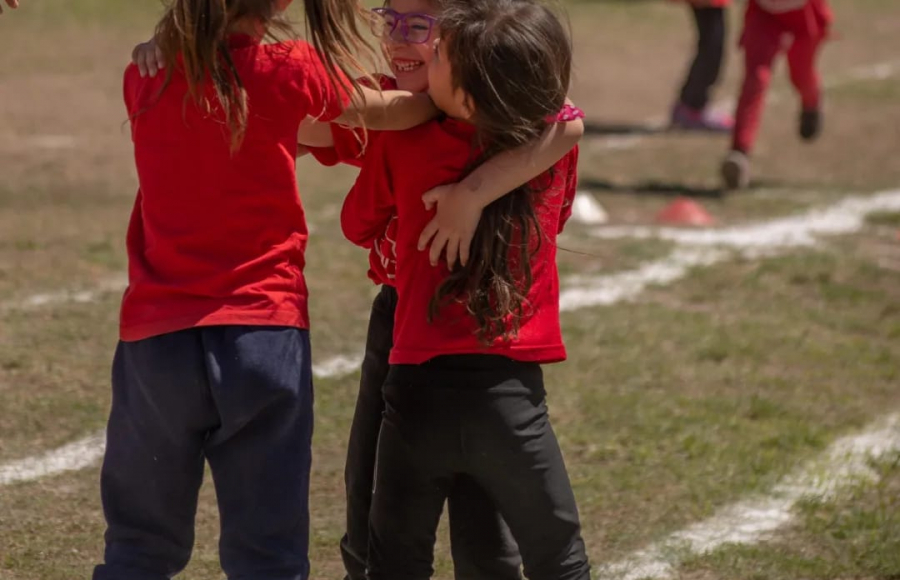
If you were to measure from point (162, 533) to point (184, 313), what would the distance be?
0.46 metres

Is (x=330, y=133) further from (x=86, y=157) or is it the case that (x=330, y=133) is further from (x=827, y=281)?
(x=86, y=157)

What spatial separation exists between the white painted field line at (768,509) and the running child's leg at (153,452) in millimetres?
1249

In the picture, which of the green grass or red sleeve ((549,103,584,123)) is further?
the green grass

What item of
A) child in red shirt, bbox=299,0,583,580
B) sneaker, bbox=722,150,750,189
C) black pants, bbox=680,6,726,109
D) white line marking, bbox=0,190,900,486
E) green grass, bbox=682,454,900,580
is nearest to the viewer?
child in red shirt, bbox=299,0,583,580

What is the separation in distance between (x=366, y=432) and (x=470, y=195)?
69cm

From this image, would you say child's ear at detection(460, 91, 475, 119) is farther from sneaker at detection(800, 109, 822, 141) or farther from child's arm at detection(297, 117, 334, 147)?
sneaker at detection(800, 109, 822, 141)

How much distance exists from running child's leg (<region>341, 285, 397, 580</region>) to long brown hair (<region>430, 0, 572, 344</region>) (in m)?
0.34

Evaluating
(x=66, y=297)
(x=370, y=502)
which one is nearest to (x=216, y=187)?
(x=370, y=502)

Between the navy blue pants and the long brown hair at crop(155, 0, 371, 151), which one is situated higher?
→ the long brown hair at crop(155, 0, 371, 151)

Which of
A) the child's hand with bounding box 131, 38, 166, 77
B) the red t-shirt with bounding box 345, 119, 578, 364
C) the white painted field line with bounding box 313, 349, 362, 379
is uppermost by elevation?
the child's hand with bounding box 131, 38, 166, 77

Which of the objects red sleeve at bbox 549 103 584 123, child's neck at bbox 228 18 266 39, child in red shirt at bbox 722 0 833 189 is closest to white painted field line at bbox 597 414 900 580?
red sleeve at bbox 549 103 584 123

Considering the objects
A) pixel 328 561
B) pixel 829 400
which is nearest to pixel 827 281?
pixel 829 400

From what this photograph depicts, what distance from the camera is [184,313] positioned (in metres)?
2.74

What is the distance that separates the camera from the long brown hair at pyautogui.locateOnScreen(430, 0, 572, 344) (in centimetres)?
274
